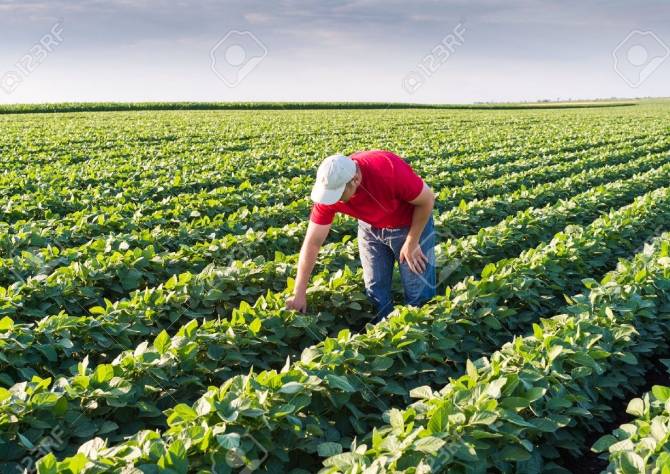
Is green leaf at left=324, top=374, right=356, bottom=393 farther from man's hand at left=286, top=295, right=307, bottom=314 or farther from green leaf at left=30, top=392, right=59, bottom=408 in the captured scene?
green leaf at left=30, top=392, right=59, bottom=408

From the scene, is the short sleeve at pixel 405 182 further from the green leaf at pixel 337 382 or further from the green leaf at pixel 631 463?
the green leaf at pixel 631 463

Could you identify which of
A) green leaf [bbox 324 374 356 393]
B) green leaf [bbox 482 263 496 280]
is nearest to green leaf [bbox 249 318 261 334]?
green leaf [bbox 324 374 356 393]

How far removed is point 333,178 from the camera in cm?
322

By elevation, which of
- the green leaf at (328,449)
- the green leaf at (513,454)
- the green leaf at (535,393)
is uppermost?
the green leaf at (535,393)

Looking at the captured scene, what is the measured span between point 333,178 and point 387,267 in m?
1.33

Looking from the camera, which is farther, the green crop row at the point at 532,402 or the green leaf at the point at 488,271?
the green leaf at the point at 488,271

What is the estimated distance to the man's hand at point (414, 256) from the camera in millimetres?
3928

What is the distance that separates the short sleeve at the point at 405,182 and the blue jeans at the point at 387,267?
503 mm

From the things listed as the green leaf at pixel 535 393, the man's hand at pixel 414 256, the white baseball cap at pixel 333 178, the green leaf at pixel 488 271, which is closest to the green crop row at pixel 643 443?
the green leaf at pixel 535 393

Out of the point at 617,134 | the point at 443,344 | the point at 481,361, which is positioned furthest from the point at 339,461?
the point at 617,134

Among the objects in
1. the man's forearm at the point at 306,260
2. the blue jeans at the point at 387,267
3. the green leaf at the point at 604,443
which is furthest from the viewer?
the blue jeans at the point at 387,267

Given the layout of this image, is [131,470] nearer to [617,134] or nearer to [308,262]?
[308,262]

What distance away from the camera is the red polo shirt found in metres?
3.55

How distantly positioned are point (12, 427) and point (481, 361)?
2.56 meters
